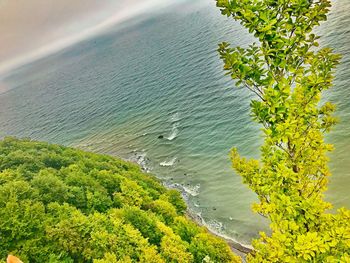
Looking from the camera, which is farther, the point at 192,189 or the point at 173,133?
the point at 173,133

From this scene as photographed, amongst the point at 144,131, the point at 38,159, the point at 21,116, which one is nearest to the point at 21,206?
the point at 38,159

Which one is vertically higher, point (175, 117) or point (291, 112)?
point (291, 112)

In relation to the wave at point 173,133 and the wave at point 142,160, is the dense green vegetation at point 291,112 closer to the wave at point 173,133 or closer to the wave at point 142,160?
the wave at point 142,160

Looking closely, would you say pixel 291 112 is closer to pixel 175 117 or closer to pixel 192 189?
pixel 192 189

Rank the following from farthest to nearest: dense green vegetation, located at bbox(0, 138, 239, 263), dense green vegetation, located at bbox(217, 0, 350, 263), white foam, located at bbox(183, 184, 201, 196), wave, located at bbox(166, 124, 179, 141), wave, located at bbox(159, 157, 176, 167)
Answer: wave, located at bbox(166, 124, 179, 141)
wave, located at bbox(159, 157, 176, 167)
white foam, located at bbox(183, 184, 201, 196)
dense green vegetation, located at bbox(0, 138, 239, 263)
dense green vegetation, located at bbox(217, 0, 350, 263)

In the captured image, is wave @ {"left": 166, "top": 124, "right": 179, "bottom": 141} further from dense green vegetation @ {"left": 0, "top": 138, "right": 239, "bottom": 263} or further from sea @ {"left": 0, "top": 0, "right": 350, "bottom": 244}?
dense green vegetation @ {"left": 0, "top": 138, "right": 239, "bottom": 263}

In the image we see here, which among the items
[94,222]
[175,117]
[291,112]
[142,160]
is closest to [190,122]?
[175,117]

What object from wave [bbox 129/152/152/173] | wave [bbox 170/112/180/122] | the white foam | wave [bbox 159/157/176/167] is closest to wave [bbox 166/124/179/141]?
wave [bbox 170/112/180/122]
